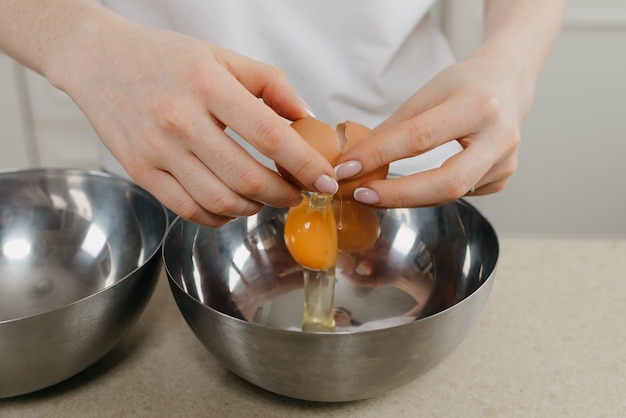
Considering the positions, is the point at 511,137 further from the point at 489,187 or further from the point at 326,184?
the point at 326,184

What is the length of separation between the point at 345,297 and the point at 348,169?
8.5 inches

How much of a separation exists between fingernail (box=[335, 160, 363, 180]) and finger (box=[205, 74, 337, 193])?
6 cm

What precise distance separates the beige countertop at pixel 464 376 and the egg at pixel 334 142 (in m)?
0.23

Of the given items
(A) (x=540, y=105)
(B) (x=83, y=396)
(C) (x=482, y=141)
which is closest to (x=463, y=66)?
(C) (x=482, y=141)

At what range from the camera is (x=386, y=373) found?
0.63m

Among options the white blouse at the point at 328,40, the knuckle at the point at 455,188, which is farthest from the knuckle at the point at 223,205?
the white blouse at the point at 328,40

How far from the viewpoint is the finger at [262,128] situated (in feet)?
2.02

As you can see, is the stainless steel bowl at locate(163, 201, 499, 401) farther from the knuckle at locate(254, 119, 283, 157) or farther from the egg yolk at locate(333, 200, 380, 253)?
the knuckle at locate(254, 119, 283, 157)

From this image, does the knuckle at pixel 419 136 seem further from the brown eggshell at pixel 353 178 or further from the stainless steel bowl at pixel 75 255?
the stainless steel bowl at pixel 75 255

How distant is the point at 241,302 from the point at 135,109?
11.3 inches

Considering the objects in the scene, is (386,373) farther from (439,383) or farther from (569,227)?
(569,227)

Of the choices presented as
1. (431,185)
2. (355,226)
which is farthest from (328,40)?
(431,185)

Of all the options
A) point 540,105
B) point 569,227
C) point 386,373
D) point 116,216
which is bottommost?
point 569,227

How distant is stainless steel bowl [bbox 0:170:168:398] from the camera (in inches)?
26.6
